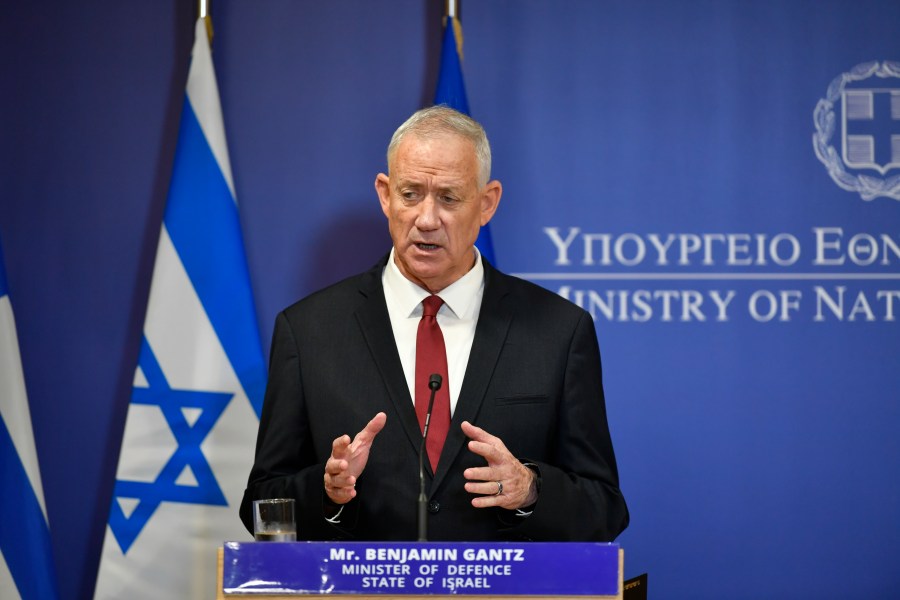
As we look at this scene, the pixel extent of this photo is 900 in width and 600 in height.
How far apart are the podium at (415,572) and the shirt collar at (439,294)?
3.11 ft

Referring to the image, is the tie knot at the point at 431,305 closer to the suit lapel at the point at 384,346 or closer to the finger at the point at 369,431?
the suit lapel at the point at 384,346

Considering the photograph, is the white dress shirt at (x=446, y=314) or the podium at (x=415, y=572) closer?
the podium at (x=415, y=572)

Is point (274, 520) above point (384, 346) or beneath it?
beneath

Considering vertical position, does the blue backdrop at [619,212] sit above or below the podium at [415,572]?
above

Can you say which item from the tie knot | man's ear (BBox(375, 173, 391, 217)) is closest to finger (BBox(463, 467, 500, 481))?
the tie knot

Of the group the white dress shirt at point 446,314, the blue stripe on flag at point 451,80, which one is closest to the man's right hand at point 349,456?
the white dress shirt at point 446,314

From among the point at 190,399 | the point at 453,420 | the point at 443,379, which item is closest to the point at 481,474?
the point at 453,420

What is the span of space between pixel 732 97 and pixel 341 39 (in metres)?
1.34

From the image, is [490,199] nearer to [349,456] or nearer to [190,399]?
[349,456]

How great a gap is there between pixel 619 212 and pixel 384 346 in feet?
4.75

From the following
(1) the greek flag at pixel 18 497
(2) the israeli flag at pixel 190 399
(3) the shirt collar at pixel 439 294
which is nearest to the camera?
(3) the shirt collar at pixel 439 294

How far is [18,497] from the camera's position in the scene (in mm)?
3215

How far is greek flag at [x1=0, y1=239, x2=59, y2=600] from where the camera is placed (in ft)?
10.5

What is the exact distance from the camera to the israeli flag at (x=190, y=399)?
3.29 metres
